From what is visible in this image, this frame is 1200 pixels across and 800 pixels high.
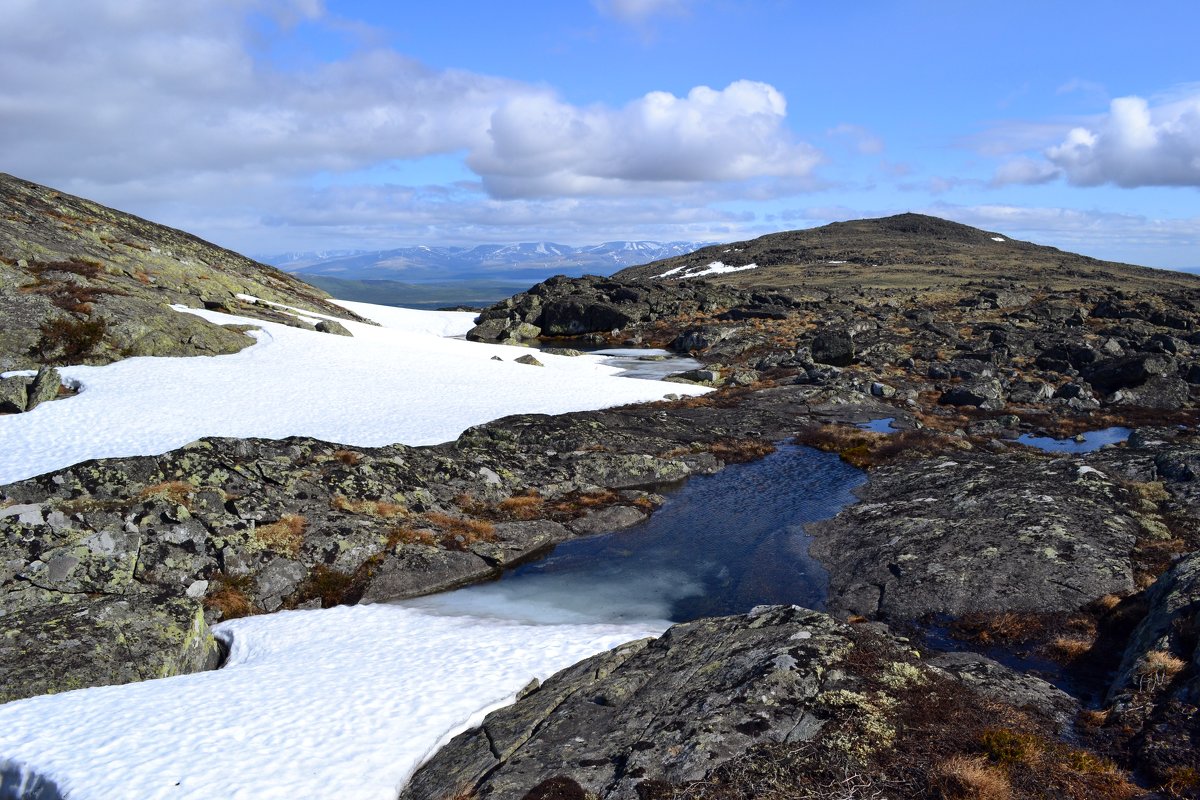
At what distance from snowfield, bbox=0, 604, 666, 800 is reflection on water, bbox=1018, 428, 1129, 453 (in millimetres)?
34429

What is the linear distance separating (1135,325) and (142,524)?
98.1 m

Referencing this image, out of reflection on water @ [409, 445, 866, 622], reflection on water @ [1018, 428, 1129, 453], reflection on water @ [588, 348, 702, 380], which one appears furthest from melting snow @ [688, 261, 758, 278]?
reflection on water @ [409, 445, 866, 622]

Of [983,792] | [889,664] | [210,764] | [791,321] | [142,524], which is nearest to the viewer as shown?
[983,792]

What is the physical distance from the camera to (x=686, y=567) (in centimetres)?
2505

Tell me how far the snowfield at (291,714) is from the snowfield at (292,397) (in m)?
15.7

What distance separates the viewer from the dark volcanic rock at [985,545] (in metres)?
20.4

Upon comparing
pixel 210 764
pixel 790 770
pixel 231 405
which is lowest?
pixel 210 764

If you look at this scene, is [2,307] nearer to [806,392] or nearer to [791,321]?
[806,392]

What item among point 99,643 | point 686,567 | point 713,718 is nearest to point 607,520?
point 686,567

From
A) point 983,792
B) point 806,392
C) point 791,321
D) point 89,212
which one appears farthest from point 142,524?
point 791,321

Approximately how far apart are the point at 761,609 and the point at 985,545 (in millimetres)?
10737

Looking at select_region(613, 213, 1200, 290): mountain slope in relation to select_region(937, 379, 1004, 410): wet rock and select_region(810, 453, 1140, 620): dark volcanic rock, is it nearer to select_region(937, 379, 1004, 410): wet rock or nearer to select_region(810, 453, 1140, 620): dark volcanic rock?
select_region(937, 379, 1004, 410): wet rock

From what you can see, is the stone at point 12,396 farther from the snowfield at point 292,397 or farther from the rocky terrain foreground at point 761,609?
the rocky terrain foreground at point 761,609

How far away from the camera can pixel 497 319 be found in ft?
336
